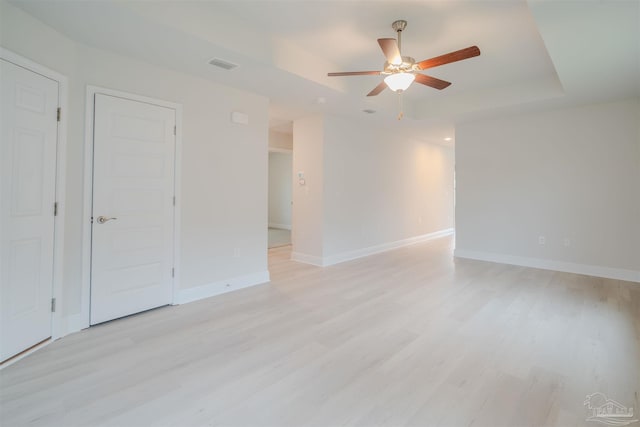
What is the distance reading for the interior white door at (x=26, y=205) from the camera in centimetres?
216

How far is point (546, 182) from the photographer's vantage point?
16.6 ft

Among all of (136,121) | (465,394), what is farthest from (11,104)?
(465,394)

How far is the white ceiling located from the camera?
238 centimetres

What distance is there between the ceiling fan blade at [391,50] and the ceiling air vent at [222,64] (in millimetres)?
1505

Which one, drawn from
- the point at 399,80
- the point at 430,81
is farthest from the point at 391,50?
the point at 430,81

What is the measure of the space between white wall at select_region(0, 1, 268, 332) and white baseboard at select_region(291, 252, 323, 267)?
120cm

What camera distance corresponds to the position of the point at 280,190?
398 inches

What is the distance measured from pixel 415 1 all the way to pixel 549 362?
9.73ft

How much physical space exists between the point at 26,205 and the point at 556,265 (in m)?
6.51

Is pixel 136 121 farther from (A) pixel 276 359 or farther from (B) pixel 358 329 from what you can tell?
(B) pixel 358 329

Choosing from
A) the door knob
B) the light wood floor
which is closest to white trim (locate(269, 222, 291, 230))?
the light wood floor

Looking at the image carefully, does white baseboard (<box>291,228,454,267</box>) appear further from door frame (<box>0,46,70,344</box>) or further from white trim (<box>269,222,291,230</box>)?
white trim (<box>269,222,291,230</box>)

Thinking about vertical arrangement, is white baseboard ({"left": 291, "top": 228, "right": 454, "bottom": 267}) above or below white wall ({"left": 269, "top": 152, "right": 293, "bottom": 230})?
below

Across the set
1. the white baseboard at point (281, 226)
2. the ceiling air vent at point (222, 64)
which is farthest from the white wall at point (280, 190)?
the ceiling air vent at point (222, 64)
